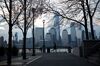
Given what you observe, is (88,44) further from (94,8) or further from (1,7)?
(1,7)

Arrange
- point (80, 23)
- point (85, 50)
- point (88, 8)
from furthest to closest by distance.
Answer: point (80, 23)
point (88, 8)
point (85, 50)

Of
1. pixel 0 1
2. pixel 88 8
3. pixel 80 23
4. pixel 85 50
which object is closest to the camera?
pixel 0 1

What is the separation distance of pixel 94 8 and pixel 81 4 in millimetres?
1979

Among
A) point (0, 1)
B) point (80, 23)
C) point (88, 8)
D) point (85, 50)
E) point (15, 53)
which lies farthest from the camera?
point (15, 53)

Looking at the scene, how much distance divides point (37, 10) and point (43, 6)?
4.84 feet

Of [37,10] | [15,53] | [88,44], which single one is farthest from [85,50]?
[15,53]

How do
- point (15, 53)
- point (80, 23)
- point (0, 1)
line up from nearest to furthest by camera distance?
point (0, 1) < point (80, 23) < point (15, 53)

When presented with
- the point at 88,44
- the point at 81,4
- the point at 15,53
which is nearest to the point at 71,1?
the point at 81,4

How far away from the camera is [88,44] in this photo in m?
35.7

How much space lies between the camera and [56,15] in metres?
45.8

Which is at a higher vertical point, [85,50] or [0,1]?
[0,1]

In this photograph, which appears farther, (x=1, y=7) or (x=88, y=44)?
(x=88, y=44)

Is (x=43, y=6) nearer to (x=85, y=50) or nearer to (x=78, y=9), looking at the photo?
(x=78, y=9)

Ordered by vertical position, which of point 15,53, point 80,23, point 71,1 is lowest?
point 15,53
